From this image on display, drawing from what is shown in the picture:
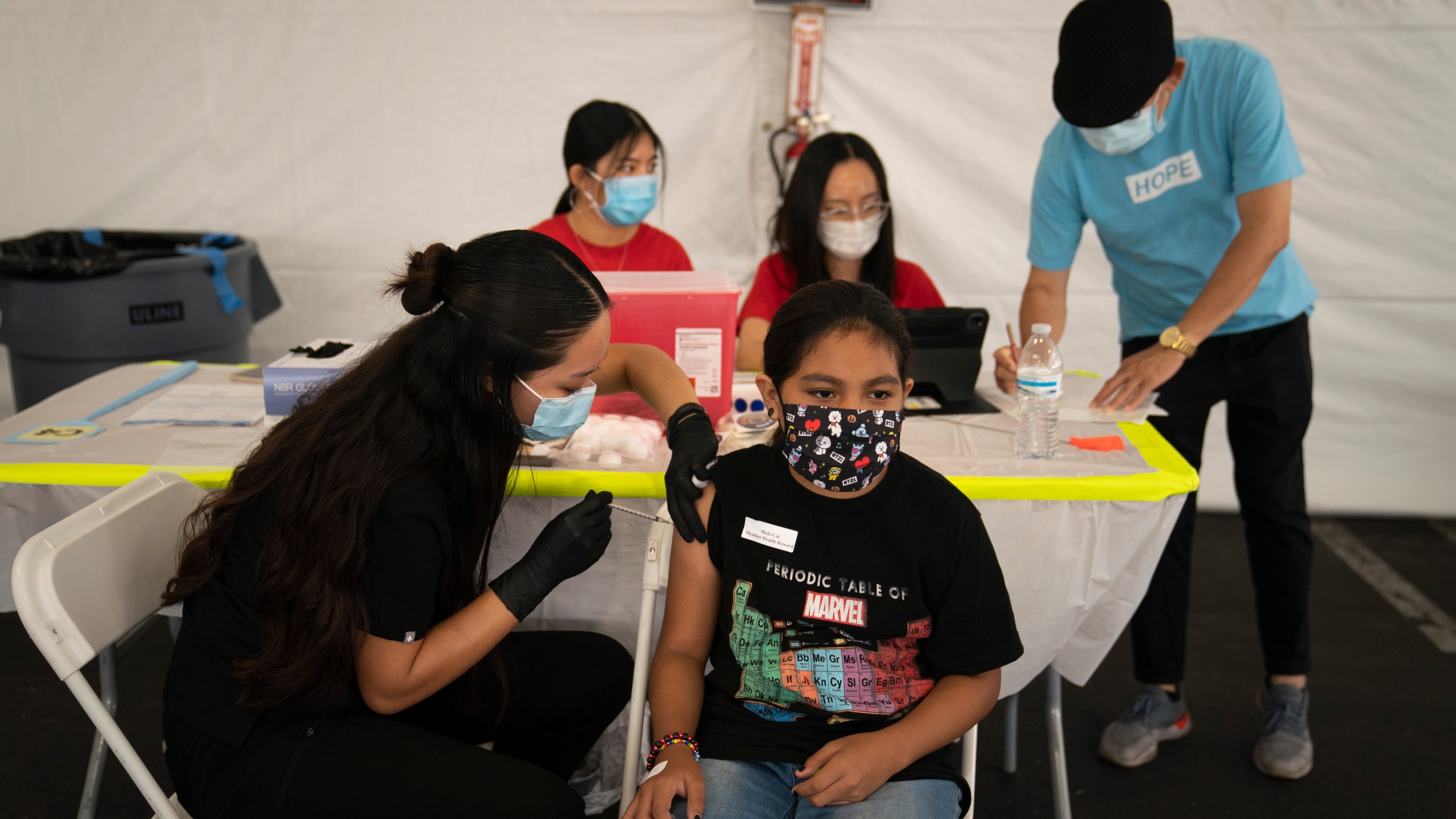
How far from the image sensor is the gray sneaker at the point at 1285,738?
6.95 ft

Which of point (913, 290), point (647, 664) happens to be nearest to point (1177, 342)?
point (913, 290)

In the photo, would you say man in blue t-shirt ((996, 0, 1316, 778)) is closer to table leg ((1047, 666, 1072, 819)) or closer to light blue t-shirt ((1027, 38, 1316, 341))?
light blue t-shirt ((1027, 38, 1316, 341))

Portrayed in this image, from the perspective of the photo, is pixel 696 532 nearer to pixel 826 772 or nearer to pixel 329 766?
pixel 826 772

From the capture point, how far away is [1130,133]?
6.78 feet

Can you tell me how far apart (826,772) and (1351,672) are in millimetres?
2020

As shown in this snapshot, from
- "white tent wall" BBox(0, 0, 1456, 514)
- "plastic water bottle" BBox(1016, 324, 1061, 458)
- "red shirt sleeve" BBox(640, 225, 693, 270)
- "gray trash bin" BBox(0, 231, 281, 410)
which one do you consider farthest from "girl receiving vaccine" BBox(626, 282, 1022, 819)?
"gray trash bin" BBox(0, 231, 281, 410)

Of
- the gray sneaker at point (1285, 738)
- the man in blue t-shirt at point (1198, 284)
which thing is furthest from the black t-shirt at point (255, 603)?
the gray sneaker at point (1285, 738)

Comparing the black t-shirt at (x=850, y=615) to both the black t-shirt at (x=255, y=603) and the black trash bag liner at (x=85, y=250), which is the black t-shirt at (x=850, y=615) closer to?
the black t-shirt at (x=255, y=603)

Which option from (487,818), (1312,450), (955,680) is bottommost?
(1312,450)

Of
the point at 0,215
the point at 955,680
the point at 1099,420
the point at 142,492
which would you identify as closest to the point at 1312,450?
the point at 1099,420

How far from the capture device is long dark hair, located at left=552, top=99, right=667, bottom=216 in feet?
8.25

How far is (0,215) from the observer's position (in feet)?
11.7

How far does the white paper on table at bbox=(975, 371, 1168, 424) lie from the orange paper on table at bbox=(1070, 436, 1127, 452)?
109mm

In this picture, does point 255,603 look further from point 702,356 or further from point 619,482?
point 702,356
